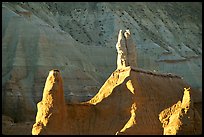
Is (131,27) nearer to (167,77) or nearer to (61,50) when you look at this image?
(61,50)

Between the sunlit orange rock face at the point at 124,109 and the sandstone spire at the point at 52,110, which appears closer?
the sunlit orange rock face at the point at 124,109

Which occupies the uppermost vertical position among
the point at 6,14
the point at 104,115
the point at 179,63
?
the point at 6,14

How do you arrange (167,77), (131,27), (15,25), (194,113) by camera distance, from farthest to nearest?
Result: (131,27), (15,25), (167,77), (194,113)

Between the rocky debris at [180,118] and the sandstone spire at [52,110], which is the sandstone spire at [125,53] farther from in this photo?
the rocky debris at [180,118]

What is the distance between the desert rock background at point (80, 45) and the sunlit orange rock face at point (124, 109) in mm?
12190

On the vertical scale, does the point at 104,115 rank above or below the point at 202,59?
below

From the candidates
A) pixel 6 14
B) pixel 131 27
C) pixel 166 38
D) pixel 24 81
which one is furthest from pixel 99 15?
pixel 24 81

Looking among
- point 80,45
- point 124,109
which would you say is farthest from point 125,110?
point 80,45

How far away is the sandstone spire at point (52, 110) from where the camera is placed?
28016 mm

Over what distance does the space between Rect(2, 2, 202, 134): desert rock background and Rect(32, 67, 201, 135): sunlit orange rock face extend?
1219 centimetres

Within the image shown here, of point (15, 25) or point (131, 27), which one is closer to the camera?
point (15, 25)

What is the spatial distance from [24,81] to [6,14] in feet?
28.8

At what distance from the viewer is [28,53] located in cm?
5328

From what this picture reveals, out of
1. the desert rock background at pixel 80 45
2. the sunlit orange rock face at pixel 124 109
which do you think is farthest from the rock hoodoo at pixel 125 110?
the desert rock background at pixel 80 45
